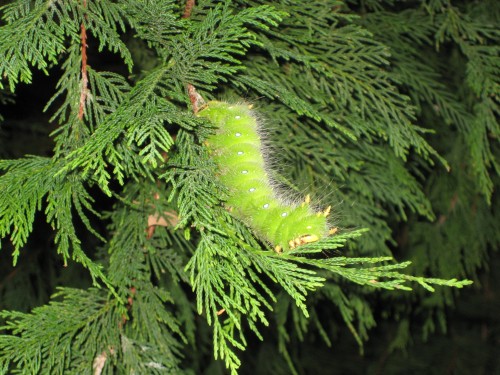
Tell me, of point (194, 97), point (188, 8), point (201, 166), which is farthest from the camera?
point (188, 8)

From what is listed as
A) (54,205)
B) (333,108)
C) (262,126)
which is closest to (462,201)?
(333,108)

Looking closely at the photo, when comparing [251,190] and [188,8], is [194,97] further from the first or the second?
[188,8]

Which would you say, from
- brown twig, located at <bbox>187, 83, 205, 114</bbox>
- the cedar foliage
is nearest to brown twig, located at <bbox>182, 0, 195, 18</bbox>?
the cedar foliage

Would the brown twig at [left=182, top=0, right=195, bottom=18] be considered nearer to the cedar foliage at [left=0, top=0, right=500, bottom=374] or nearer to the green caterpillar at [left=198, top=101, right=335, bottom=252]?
the cedar foliage at [left=0, top=0, right=500, bottom=374]

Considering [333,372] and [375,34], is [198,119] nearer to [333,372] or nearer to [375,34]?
[375,34]

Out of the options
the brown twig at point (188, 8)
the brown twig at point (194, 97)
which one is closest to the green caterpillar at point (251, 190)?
the brown twig at point (194, 97)

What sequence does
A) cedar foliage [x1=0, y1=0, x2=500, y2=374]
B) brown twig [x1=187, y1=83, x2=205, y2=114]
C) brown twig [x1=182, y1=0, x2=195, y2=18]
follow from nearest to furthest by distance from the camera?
cedar foliage [x1=0, y1=0, x2=500, y2=374]
brown twig [x1=187, y1=83, x2=205, y2=114]
brown twig [x1=182, y1=0, x2=195, y2=18]

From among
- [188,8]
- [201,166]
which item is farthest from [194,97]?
[188,8]

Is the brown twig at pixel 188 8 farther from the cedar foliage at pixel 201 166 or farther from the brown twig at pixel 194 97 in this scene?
the brown twig at pixel 194 97
